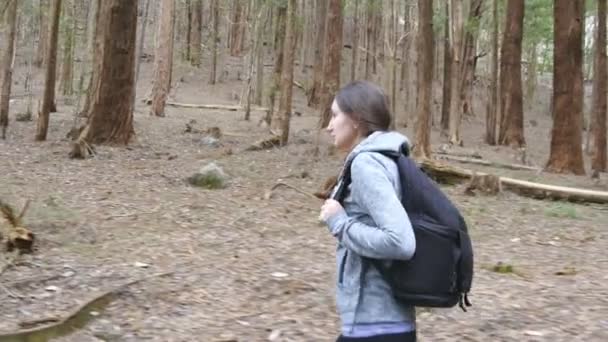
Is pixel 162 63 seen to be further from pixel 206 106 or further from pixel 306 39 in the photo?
pixel 306 39

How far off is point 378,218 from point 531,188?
34.0ft

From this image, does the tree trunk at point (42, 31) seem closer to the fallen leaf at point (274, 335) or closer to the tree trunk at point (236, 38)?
the tree trunk at point (236, 38)

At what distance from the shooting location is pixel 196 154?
15617 millimetres

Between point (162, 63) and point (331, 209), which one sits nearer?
point (331, 209)

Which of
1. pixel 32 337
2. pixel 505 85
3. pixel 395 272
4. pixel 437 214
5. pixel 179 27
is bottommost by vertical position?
pixel 32 337

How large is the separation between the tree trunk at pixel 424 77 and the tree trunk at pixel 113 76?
582cm

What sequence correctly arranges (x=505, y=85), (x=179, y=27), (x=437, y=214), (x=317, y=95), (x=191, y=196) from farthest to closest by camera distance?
(x=179, y=27) < (x=317, y=95) < (x=505, y=85) < (x=191, y=196) < (x=437, y=214)

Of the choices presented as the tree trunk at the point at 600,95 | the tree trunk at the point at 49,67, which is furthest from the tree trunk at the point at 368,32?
the tree trunk at the point at 49,67

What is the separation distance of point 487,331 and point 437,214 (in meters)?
3.12

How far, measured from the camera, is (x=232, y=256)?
7.50 m

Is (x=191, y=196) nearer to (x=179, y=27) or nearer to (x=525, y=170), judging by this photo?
(x=525, y=170)

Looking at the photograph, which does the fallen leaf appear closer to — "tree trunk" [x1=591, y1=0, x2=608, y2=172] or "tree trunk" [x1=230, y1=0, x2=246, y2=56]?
"tree trunk" [x1=591, y1=0, x2=608, y2=172]

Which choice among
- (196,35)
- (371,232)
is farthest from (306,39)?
(371,232)

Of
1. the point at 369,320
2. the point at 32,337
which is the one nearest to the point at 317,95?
the point at 32,337
